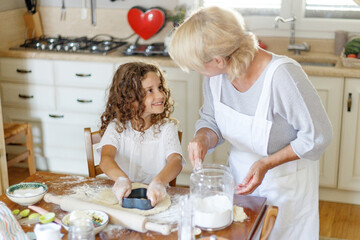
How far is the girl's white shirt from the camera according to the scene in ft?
6.84

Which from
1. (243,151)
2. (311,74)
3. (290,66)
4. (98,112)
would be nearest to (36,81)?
(98,112)

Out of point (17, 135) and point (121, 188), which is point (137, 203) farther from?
point (17, 135)

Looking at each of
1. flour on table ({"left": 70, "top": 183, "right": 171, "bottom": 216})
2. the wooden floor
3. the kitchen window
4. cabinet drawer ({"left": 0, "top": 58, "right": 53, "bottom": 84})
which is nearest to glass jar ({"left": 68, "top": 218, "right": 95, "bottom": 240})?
flour on table ({"left": 70, "top": 183, "right": 171, "bottom": 216})

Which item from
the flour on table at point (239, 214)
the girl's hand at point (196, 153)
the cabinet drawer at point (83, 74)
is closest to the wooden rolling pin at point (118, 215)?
the flour on table at point (239, 214)

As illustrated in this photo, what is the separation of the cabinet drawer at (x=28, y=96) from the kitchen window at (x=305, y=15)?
4.06 ft

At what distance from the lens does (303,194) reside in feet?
6.24

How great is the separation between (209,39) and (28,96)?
2.26m

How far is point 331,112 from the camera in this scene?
10.1ft

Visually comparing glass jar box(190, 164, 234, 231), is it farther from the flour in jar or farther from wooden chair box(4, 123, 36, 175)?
wooden chair box(4, 123, 36, 175)

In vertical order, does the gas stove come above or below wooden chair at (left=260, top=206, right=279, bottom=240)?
above

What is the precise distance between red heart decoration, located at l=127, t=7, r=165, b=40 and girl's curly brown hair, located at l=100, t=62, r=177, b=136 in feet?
5.13

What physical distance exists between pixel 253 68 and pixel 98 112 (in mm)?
1857

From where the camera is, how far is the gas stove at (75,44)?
347cm

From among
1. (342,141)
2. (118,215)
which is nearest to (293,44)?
(342,141)
